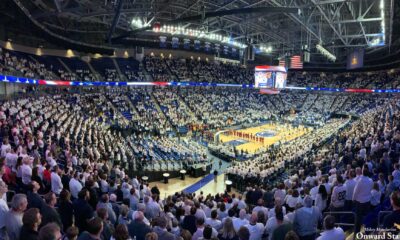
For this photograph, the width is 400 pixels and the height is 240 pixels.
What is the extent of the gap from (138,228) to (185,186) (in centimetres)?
1420

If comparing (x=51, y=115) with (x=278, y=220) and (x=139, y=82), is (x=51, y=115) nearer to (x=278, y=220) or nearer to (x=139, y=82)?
(x=278, y=220)

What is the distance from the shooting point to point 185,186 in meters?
20.1

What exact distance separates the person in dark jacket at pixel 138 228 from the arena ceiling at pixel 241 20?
2190cm

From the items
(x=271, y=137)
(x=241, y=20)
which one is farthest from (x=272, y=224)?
(x=241, y=20)

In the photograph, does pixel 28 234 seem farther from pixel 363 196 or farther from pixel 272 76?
pixel 272 76

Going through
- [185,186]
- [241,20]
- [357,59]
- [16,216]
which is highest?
[241,20]

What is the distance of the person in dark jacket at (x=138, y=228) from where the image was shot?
602 centimetres

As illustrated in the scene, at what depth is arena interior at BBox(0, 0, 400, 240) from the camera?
20.6 feet

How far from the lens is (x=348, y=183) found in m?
7.93

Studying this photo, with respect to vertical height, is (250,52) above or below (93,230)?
above

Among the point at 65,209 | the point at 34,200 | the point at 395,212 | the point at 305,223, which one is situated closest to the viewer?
the point at 395,212

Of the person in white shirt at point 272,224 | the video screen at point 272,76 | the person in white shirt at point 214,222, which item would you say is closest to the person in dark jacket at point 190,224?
the person in white shirt at point 214,222

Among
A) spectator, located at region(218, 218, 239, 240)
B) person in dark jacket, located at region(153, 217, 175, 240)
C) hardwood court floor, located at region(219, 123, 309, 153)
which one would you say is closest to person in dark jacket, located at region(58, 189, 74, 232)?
person in dark jacket, located at region(153, 217, 175, 240)

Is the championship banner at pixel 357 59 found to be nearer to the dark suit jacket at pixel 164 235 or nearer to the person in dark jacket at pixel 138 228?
the person in dark jacket at pixel 138 228
